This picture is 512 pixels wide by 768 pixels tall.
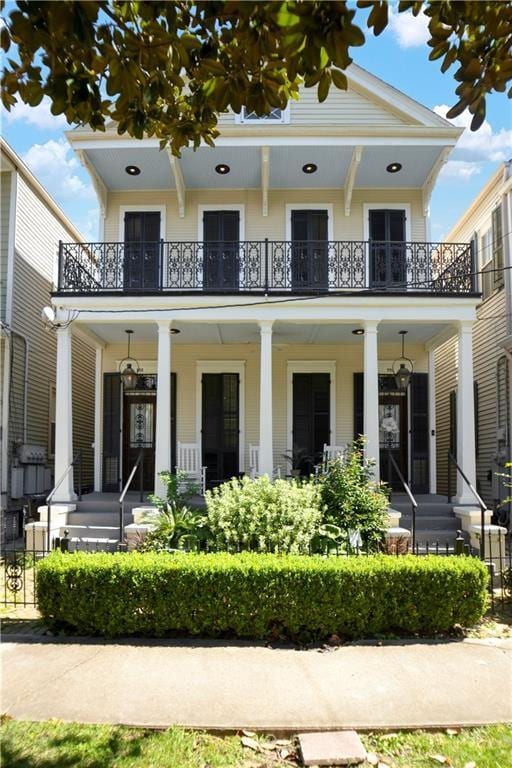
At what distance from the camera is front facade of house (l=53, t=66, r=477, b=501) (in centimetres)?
1115

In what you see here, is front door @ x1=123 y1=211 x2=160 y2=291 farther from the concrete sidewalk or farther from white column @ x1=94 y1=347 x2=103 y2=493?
the concrete sidewalk

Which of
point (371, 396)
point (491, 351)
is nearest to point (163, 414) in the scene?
point (371, 396)

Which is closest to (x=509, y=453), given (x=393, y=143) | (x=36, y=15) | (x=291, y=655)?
(x=393, y=143)

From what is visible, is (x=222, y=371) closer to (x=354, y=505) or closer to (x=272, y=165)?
(x=272, y=165)

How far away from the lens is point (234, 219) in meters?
13.1

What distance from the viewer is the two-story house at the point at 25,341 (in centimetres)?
1273

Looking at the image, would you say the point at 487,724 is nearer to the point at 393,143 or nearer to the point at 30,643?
the point at 30,643

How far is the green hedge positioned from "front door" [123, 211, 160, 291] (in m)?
6.34

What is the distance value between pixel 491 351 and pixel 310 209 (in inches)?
213

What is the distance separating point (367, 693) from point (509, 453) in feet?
29.2

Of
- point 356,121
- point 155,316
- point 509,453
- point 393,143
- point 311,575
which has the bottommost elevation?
point 311,575

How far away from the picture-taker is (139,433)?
44.5ft

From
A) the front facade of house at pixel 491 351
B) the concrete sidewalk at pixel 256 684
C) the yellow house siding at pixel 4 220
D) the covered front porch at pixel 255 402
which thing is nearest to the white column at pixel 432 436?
the covered front porch at pixel 255 402

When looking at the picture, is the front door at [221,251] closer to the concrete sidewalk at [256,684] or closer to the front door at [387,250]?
the front door at [387,250]
